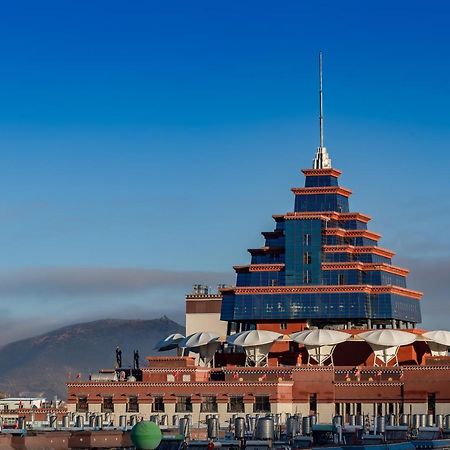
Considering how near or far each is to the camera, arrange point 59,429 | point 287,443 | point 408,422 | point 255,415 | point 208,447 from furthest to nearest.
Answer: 1. point 255,415
2. point 408,422
3. point 59,429
4. point 287,443
5. point 208,447

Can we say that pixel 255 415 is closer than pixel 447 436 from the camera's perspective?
No

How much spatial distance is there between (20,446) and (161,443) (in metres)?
12.7

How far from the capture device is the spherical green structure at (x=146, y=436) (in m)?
124

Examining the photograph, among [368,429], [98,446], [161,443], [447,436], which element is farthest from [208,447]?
[368,429]

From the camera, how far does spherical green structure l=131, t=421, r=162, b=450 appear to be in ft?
407

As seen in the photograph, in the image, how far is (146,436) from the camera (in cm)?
12425

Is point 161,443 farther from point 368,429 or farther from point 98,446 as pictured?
point 368,429

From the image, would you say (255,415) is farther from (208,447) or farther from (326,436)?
(208,447)

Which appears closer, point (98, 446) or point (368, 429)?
point (98, 446)

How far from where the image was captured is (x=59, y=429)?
167125 millimetres

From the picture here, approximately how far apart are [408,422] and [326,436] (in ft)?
129

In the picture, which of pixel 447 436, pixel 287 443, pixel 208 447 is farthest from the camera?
pixel 447 436

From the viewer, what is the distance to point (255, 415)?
198 metres

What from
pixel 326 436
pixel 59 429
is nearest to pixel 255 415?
pixel 59 429
